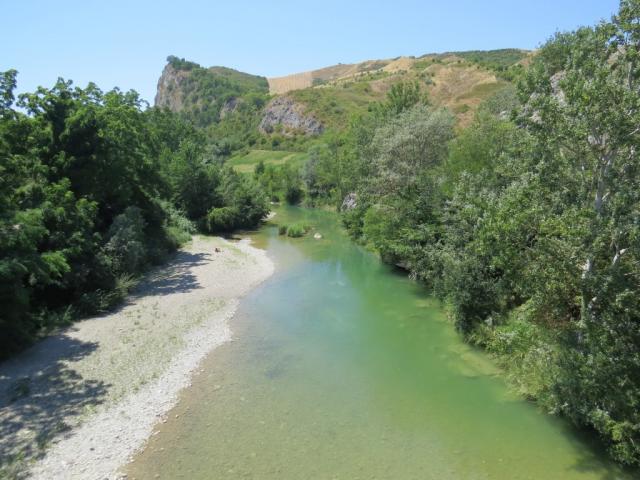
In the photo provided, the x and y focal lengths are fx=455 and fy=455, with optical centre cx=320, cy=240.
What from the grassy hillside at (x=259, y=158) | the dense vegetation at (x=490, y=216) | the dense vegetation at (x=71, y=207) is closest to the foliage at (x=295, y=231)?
the dense vegetation at (x=490, y=216)

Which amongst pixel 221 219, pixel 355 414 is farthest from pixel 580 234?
pixel 221 219

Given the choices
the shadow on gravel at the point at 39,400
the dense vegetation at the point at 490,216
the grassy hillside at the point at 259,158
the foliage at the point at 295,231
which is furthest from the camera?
the grassy hillside at the point at 259,158

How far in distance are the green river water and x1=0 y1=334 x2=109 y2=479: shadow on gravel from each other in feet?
9.46

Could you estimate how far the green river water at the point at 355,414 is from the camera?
12680 millimetres

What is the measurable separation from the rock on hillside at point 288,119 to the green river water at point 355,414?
124209 mm

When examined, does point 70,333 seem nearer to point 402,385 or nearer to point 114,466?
point 114,466

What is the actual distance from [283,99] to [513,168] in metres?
154

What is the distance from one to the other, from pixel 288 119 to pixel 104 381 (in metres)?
145

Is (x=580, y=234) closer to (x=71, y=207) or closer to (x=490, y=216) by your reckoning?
(x=490, y=216)

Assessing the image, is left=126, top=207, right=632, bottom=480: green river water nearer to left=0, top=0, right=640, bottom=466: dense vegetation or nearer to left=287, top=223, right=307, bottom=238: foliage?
left=0, top=0, right=640, bottom=466: dense vegetation

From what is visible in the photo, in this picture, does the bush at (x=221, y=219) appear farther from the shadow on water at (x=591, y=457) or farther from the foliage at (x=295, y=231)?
the shadow on water at (x=591, y=457)

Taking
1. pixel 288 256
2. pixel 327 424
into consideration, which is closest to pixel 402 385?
pixel 327 424

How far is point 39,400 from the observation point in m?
15.1

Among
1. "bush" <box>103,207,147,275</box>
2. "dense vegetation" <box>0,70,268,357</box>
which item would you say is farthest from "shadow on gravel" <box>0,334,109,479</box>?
"bush" <box>103,207,147,275</box>
